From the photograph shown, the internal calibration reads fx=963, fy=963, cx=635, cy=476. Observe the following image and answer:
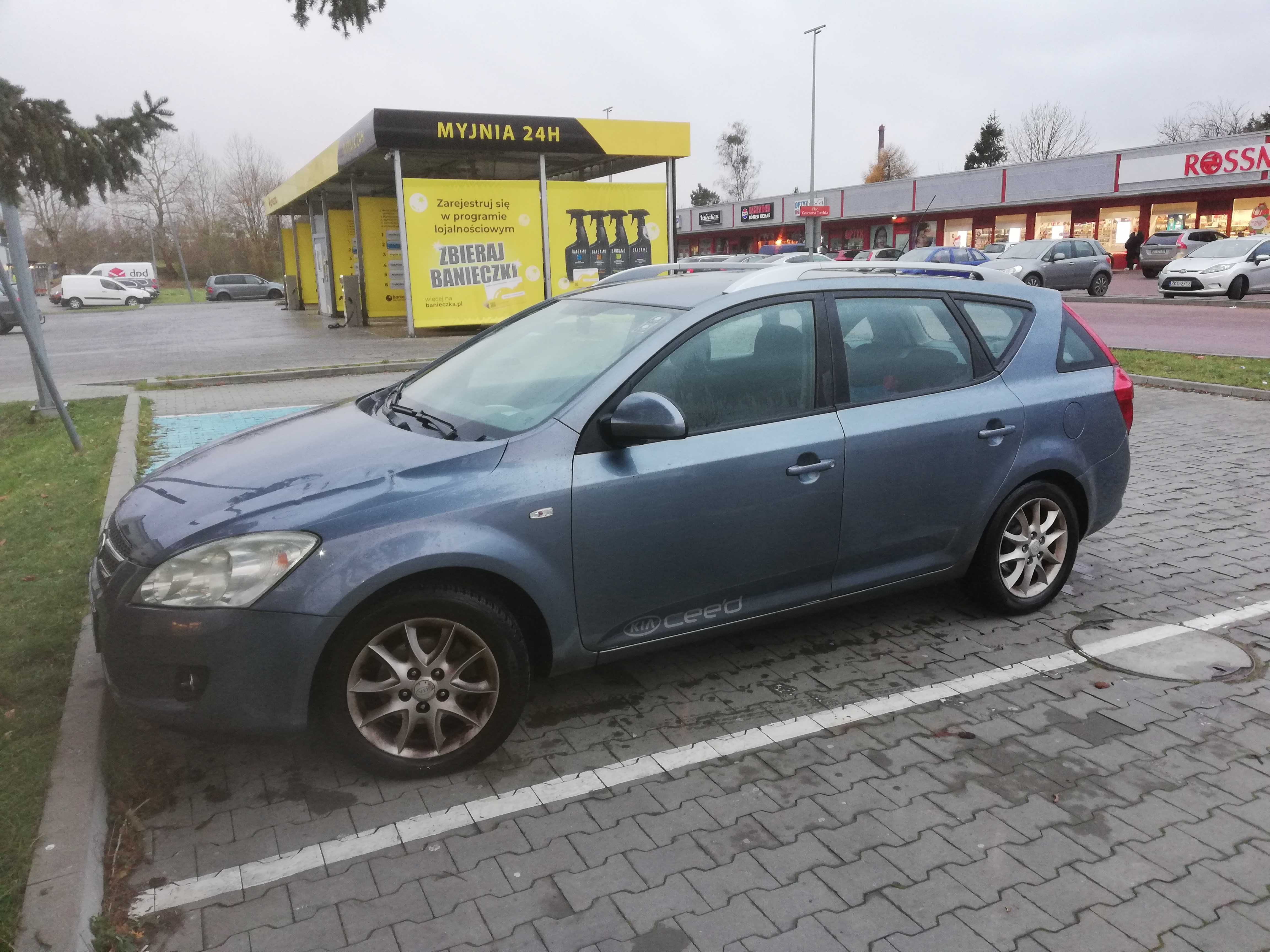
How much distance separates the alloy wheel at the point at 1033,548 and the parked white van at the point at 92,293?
157 feet

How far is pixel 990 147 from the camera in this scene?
80.9 metres

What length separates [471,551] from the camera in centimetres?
313

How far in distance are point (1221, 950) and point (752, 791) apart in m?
1.35

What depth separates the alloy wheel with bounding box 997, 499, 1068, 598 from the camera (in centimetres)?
456

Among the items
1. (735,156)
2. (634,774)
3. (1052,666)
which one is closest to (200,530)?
(634,774)

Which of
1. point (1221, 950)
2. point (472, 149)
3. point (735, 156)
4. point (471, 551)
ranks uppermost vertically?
point (735, 156)

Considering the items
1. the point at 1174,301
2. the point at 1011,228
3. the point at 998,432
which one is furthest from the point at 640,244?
the point at 1011,228

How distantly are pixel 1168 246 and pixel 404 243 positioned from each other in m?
27.1

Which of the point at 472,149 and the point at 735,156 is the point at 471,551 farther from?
the point at 735,156

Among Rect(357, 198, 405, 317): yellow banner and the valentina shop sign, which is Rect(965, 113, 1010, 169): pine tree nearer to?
the valentina shop sign

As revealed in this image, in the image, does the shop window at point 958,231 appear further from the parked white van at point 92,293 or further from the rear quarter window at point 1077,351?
the rear quarter window at point 1077,351

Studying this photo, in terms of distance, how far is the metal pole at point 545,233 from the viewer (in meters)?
20.8

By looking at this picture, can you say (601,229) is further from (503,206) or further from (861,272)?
(861,272)

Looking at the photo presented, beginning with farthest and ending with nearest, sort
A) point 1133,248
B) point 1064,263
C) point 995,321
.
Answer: point 1133,248 < point 1064,263 < point 995,321
